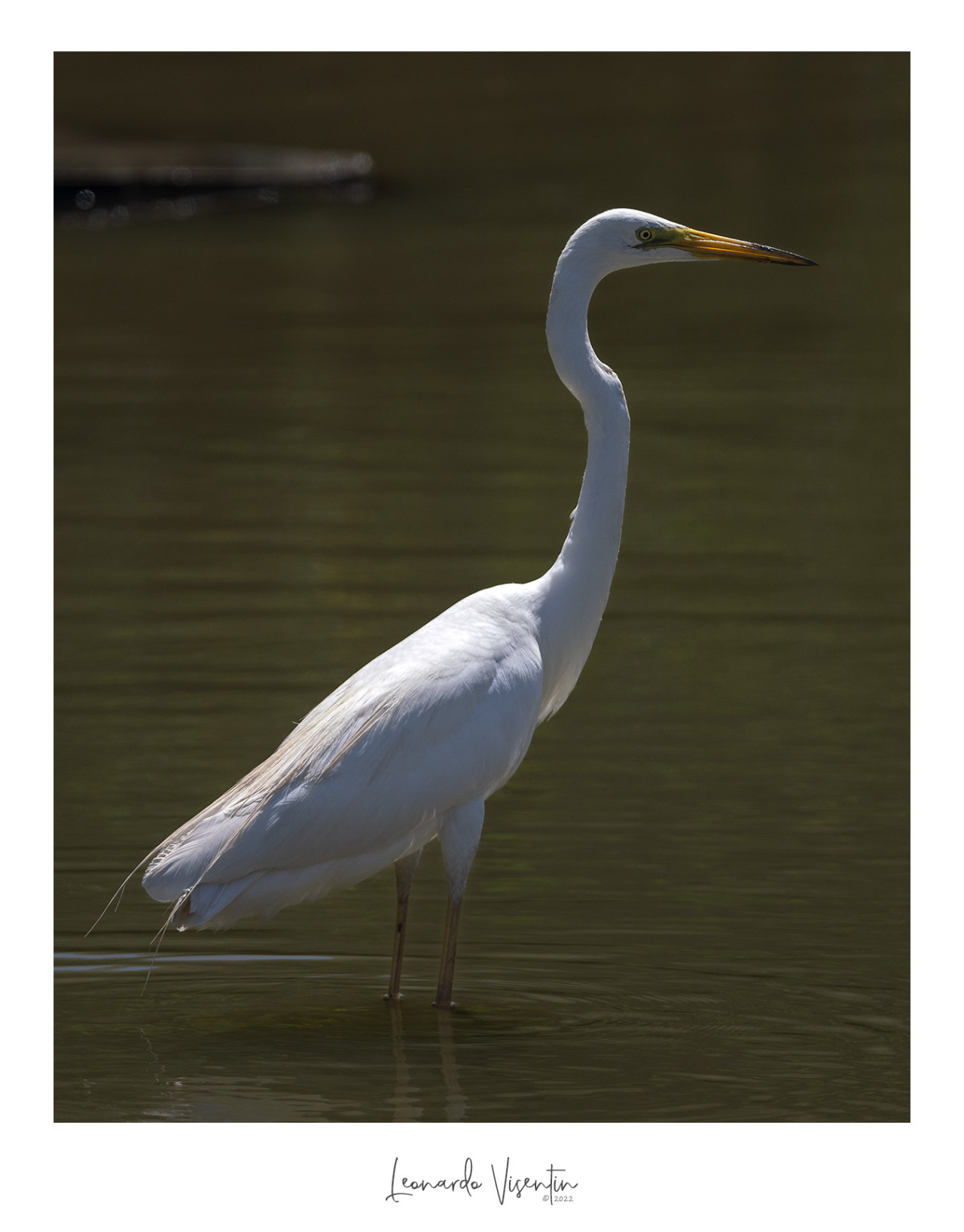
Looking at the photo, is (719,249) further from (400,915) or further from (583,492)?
(400,915)

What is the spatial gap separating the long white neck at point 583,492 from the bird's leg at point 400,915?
2.17ft

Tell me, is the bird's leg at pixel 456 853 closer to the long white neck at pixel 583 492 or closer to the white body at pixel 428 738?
the white body at pixel 428 738

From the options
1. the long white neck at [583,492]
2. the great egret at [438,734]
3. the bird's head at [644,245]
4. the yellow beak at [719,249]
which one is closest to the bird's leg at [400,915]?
the great egret at [438,734]

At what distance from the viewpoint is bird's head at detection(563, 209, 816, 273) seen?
6.02 meters

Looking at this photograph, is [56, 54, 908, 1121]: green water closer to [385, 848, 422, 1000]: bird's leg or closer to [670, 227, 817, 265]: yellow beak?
[385, 848, 422, 1000]: bird's leg

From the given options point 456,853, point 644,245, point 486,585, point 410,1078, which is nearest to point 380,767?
point 456,853

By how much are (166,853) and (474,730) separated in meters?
0.93

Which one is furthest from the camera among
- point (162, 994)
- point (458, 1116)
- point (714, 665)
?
point (714, 665)

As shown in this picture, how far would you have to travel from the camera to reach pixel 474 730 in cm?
574

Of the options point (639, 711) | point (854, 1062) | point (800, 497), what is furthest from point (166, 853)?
point (800, 497)

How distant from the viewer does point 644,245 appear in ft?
19.9

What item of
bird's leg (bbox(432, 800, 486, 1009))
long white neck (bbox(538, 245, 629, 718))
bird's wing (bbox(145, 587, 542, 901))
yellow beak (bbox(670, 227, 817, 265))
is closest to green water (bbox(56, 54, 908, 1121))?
bird's leg (bbox(432, 800, 486, 1009))

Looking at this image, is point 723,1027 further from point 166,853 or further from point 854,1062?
point 166,853

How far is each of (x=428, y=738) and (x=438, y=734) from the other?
3 cm
